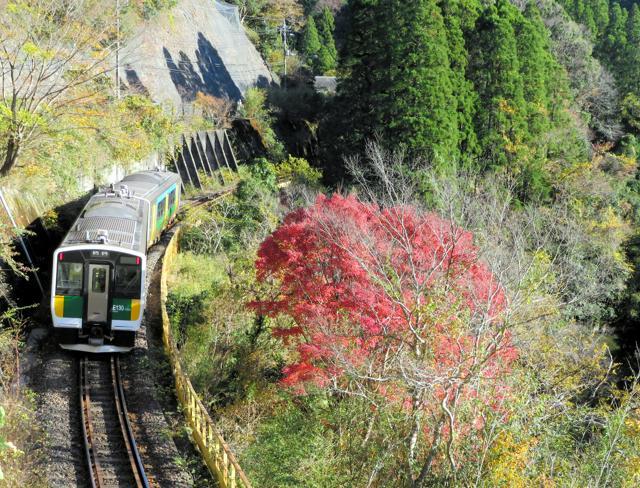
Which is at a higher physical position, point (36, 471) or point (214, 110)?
point (214, 110)

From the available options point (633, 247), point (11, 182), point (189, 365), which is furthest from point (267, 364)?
point (633, 247)

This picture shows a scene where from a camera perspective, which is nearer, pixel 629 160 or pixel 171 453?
pixel 171 453

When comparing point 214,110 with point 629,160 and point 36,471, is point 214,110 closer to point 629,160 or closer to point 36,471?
point 629,160

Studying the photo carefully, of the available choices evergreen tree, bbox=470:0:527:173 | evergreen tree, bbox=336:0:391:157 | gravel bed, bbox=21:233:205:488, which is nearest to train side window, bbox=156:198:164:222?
gravel bed, bbox=21:233:205:488

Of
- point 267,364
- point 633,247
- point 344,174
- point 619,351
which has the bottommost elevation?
point 619,351

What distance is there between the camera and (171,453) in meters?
10.2

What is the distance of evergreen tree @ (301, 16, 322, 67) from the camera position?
48.4m

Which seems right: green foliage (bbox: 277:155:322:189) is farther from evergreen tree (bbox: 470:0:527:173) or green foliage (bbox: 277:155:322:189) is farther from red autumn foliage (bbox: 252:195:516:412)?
red autumn foliage (bbox: 252:195:516:412)

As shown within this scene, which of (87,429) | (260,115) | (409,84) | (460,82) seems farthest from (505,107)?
(87,429)

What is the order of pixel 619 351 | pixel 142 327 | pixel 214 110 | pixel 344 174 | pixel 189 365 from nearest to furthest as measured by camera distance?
1. pixel 189 365
2. pixel 142 327
3. pixel 619 351
4. pixel 344 174
5. pixel 214 110

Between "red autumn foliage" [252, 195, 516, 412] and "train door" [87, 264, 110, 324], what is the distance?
2.85m

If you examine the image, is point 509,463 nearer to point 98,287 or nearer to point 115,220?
point 98,287

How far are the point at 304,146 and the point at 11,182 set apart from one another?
22.3 metres

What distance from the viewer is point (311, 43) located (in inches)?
1917
